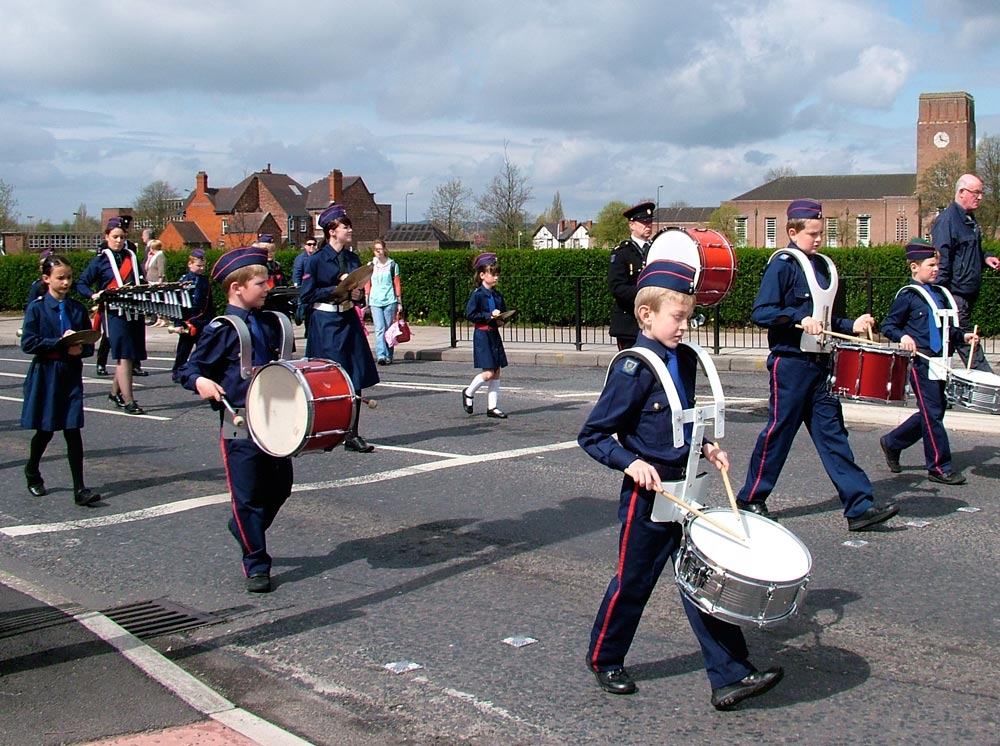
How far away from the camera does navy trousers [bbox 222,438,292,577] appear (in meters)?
6.10

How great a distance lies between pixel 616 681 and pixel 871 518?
2935 millimetres

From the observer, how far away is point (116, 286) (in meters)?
13.1

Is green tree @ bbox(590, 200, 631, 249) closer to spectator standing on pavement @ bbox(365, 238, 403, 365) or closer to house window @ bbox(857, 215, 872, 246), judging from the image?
A: house window @ bbox(857, 215, 872, 246)

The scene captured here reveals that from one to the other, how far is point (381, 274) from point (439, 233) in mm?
61945

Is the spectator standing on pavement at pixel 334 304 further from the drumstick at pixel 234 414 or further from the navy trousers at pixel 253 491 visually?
the drumstick at pixel 234 414

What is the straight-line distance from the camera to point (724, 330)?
21125mm

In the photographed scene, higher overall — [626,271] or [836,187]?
[836,187]

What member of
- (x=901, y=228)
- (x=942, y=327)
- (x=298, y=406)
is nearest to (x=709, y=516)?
(x=298, y=406)

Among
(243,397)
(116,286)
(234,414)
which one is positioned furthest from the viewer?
(116,286)

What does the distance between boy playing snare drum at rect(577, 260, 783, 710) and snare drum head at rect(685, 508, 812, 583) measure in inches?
9.3

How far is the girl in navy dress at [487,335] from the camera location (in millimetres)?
12109

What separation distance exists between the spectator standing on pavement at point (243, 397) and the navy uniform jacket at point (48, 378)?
8.40ft

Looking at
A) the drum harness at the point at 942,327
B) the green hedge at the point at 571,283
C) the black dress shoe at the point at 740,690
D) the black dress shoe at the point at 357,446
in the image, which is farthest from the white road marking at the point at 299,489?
the green hedge at the point at 571,283

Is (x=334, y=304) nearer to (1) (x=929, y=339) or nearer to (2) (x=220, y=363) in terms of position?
(2) (x=220, y=363)
